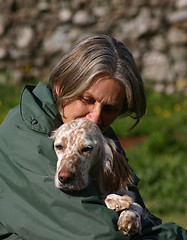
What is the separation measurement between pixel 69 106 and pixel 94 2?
6836 mm

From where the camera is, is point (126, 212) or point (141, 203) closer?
point (126, 212)

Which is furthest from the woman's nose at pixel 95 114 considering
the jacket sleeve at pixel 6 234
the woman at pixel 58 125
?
the jacket sleeve at pixel 6 234

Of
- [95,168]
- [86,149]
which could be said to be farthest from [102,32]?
[86,149]

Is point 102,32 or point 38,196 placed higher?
point 38,196

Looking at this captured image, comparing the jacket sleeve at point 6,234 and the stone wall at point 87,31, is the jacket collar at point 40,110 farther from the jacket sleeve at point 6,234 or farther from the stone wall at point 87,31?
the stone wall at point 87,31

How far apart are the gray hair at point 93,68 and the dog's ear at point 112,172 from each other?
43cm

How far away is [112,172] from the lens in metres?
3.03

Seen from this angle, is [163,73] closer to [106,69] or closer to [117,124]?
[117,124]

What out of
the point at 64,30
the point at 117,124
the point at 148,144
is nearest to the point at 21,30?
the point at 64,30

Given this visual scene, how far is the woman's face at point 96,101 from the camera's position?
312 centimetres

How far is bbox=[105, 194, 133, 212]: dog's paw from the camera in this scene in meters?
2.82

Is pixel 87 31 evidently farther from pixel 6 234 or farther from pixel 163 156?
pixel 6 234

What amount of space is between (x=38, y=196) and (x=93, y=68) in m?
0.95

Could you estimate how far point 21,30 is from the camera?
9.48 m
